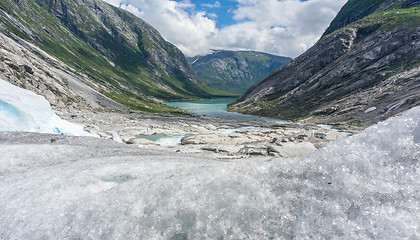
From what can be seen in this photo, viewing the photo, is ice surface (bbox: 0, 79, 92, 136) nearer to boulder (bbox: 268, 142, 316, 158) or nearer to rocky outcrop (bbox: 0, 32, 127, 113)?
boulder (bbox: 268, 142, 316, 158)

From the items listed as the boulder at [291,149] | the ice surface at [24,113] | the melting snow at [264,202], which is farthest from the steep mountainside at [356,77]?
the ice surface at [24,113]

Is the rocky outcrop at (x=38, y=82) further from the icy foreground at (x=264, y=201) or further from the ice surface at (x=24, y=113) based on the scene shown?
the icy foreground at (x=264, y=201)

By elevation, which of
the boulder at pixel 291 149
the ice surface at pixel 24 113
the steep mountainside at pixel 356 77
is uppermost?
the steep mountainside at pixel 356 77

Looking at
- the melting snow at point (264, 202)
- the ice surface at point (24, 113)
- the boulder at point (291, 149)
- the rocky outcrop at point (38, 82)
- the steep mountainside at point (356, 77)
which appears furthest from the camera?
the rocky outcrop at point (38, 82)

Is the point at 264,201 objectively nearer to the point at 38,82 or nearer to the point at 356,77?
the point at 38,82

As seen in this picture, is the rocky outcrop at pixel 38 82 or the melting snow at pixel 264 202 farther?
the rocky outcrop at pixel 38 82

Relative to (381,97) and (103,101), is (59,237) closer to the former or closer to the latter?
(381,97)

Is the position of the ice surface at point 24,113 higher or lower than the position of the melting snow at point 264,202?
lower
